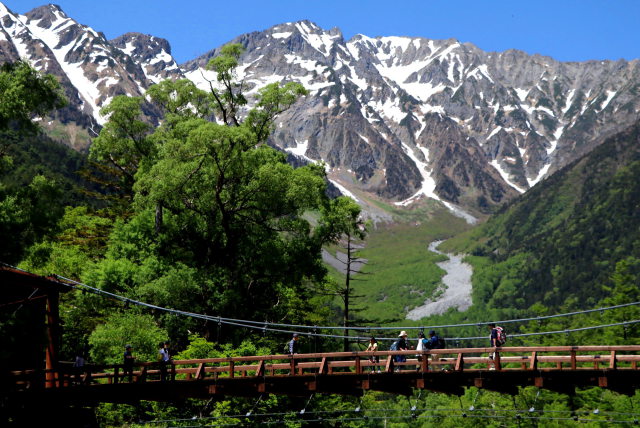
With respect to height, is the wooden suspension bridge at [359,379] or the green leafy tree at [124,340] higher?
the green leafy tree at [124,340]

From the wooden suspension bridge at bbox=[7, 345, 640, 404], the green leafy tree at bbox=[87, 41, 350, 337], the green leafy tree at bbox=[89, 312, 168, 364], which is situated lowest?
the wooden suspension bridge at bbox=[7, 345, 640, 404]

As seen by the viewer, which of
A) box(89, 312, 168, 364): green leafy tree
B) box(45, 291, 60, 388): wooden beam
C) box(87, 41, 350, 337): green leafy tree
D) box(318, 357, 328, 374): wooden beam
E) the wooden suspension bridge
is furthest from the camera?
box(87, 41, 350, 337): green leafy tree

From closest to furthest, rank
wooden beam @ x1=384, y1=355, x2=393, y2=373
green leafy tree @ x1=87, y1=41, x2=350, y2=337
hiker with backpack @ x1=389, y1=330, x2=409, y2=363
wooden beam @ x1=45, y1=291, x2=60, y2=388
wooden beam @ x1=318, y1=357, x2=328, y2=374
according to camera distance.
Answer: wooden beam @ x1=45, y1=291, x2=60, y2=388
wooden beam @ x1=384, y1=355, x2=393, y2=373
wooden beam @ x1=318, y1=357, x2=328, y2=374
hiker with backpack @ x1=389, y1=330, x2=409, y2=363
green leafy tree @ x1=87, y1=41, x2=350, y2=337

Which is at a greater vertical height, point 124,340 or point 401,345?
point 401,345

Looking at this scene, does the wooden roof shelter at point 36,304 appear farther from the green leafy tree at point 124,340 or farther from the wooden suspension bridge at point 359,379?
the green leafy tree at point 124,340

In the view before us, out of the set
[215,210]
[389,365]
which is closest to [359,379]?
[389,365]

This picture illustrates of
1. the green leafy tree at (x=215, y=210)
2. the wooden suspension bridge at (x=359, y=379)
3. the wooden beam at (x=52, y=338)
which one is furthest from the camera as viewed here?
the green leafy tree at (x=215, y=210)

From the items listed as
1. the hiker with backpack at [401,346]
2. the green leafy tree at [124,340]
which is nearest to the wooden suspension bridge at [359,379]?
the hiker with backpack at [401,346]

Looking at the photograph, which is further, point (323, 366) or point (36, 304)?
point (36, 304)

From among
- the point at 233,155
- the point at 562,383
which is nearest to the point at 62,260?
the point at 233,155


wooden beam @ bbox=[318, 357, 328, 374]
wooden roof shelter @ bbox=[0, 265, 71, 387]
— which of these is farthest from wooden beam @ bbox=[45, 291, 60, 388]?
wooden beam @ bbox=[318, 357, 328, 374]

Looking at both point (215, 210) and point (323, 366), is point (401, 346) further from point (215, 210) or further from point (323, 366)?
point (215, 210)

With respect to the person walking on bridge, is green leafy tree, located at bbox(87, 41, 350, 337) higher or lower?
higher

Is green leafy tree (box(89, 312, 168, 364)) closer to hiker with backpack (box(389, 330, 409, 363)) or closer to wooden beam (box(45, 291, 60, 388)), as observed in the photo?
wooden beam (box(45, 291, 60, 388))
